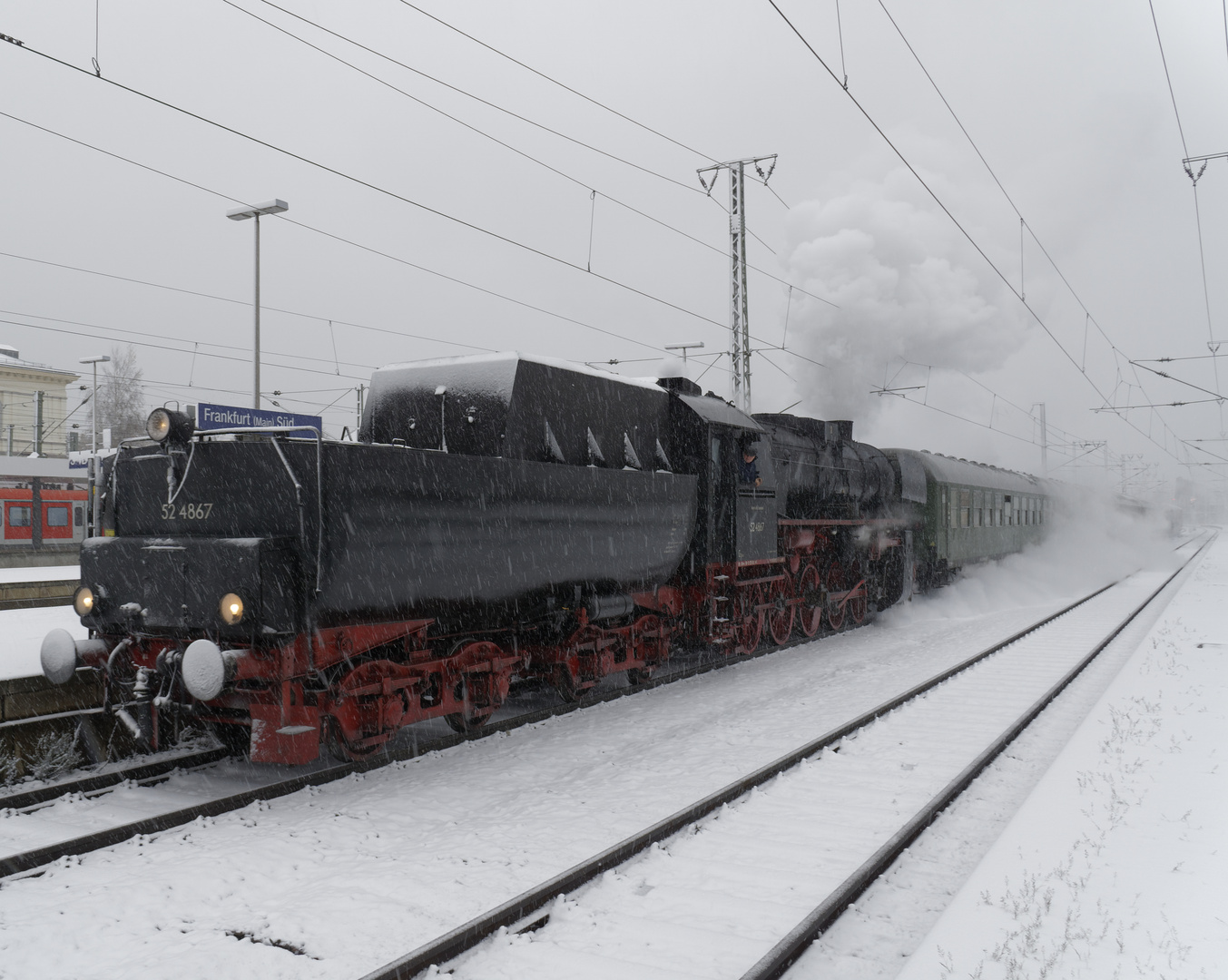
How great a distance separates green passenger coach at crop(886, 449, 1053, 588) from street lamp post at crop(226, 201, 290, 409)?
11.0 m

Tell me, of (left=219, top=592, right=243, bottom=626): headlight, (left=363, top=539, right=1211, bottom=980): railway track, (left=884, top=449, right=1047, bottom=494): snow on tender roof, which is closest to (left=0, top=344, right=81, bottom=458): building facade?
(left=884, top=449, right=1047, bottom=494): snow on tender roof

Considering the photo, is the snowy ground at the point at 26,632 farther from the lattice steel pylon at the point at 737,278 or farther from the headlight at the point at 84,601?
the lattice steel pylon at the point at 737,278

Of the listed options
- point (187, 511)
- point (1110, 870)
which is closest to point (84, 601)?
point (187, 511)

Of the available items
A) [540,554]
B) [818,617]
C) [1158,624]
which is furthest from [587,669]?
[1158,624]

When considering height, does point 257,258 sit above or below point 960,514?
above

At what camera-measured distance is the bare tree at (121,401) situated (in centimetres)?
5059

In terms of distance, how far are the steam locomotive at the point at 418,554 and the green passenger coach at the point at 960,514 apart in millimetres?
6901

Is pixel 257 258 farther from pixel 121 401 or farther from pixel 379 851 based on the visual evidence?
pixel 121 401

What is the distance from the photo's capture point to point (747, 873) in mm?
4410

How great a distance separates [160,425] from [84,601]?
1419mm

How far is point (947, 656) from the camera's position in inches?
434

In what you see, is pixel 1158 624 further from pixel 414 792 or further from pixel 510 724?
pixel 414 792

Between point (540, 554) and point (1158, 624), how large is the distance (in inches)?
428

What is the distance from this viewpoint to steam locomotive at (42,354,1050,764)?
17.4 feet
